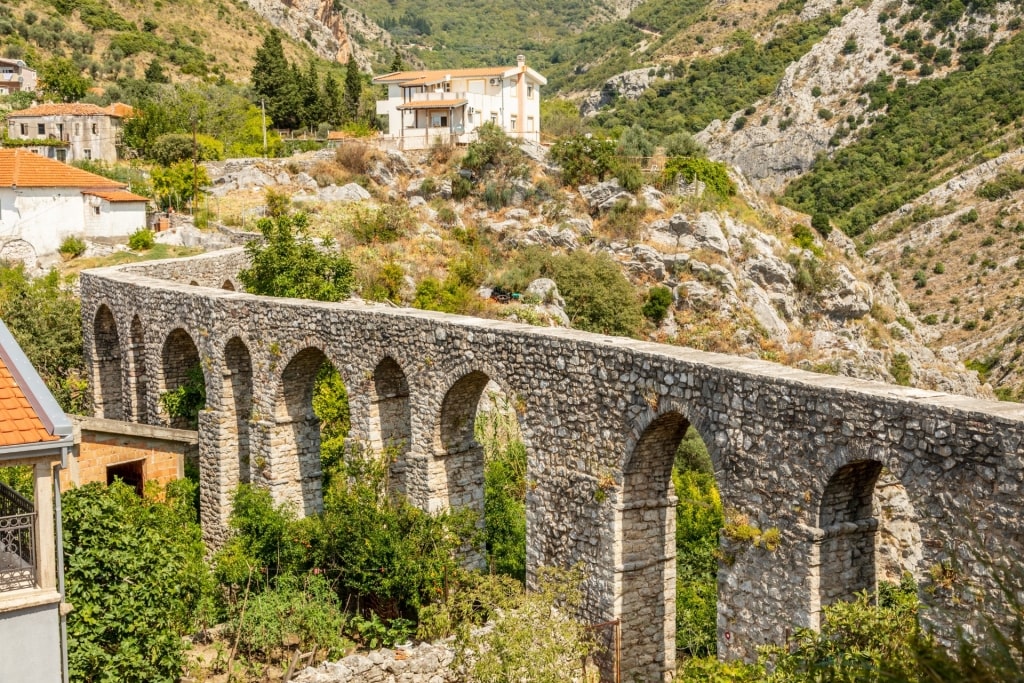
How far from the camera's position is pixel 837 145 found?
6494 cm

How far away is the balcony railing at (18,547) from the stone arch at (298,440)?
780 centimetres

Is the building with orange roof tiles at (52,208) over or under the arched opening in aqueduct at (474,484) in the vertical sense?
over

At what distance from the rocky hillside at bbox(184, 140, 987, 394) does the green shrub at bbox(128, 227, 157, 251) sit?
3.68m

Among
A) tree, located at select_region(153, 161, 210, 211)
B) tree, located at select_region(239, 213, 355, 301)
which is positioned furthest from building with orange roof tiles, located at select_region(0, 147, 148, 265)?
tree, located at select_region(239, 213, 355, 301)

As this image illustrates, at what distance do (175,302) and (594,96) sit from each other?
6726 cm

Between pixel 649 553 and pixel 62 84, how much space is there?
56.8m

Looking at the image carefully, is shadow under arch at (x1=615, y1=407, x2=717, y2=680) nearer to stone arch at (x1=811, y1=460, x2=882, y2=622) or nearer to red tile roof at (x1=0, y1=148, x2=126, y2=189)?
stone arch at (x1=811, y1=460, x2=882, y2=622)

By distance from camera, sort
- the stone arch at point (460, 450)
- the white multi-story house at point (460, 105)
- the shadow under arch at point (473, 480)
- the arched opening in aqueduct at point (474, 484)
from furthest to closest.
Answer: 1. the white multi-story house at point (460, 105)
2. the arched opening in aqueduct at point (474, 484)
3. the stone arch at point (460, 450)
4. the shadow under arch at point (473, 480)

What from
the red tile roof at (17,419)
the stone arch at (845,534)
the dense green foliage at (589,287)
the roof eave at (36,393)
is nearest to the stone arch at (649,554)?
the stone arch at (845,534)

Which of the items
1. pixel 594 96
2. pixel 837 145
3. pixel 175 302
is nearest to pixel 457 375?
pixel 175 302

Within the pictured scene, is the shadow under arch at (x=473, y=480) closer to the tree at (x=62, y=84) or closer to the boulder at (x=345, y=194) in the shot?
the boulder at (x=345, y=194)

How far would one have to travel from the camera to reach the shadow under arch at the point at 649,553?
477 inches

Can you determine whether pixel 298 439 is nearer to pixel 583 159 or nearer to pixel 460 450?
pixel 460 450

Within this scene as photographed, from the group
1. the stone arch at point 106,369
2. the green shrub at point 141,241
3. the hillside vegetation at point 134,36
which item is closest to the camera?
the stone arch at point 106,369
